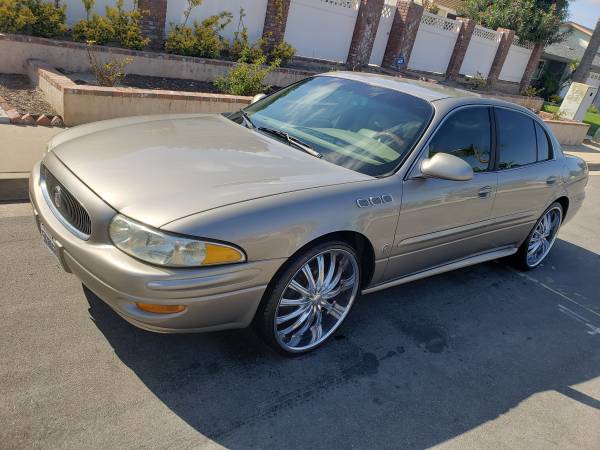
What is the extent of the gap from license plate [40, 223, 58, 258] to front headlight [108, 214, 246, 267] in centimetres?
56

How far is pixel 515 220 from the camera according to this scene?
4.86 metres

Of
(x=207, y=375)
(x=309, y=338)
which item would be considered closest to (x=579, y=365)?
(x=309, y=338)

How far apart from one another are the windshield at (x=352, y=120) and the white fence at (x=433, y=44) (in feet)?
42.0

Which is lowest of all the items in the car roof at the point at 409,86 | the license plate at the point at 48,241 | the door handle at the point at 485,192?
the license plate at the point at 48,241

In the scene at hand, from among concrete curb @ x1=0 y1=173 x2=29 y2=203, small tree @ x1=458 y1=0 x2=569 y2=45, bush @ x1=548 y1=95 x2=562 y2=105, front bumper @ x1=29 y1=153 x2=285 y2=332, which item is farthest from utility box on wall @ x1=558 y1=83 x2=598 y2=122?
front bumper @ x1=29 y1=153 x2=285 y2=332

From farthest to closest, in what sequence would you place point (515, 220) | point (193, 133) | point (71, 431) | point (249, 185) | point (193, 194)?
point (515, 220), point (193, 133), point (249, 185), point (193, 194), point (71, 431)

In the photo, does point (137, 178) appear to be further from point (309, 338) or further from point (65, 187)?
point (309, 338)

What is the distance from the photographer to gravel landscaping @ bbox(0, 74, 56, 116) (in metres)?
6.99

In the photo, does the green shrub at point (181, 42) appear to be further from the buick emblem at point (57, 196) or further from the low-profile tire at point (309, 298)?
the low-profile tire at point (309, 298)

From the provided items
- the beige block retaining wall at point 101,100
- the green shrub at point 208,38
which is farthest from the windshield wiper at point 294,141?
the green shrub at point 208,38

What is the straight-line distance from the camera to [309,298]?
333 cm

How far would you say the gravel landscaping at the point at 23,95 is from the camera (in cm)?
699

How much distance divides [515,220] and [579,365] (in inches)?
53.6

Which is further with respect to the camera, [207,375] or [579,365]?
[579,365]
